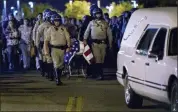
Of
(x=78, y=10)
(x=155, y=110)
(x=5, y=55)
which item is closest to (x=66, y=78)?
(x=5, y=55)

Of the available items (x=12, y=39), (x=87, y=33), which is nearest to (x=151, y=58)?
(x=87, y=33)

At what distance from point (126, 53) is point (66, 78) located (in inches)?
249

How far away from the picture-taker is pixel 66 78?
19.2m

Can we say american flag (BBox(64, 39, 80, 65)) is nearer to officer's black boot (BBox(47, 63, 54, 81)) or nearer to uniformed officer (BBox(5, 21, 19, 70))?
officer's black boot (BBox(47, 63, 54, 81))

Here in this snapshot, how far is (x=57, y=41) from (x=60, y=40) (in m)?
0.08

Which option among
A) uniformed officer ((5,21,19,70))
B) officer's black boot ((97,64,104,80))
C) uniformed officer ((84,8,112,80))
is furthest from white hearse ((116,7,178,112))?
uniformed officer ((5,21,19,70))

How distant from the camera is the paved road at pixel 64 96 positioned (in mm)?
12828

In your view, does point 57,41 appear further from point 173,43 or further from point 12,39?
point 173,43

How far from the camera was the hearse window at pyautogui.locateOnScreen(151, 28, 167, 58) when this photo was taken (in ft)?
36.2

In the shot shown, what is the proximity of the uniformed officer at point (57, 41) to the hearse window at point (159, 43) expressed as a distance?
18.6 feet

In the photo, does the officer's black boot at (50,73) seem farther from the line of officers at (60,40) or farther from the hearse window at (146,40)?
the hearse window at (146,40)

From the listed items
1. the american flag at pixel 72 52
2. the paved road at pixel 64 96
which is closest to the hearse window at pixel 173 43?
the paved road at pixel 64 96

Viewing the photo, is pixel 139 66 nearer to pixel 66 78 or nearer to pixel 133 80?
pixel 133 80

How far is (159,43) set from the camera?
37.0 ft
